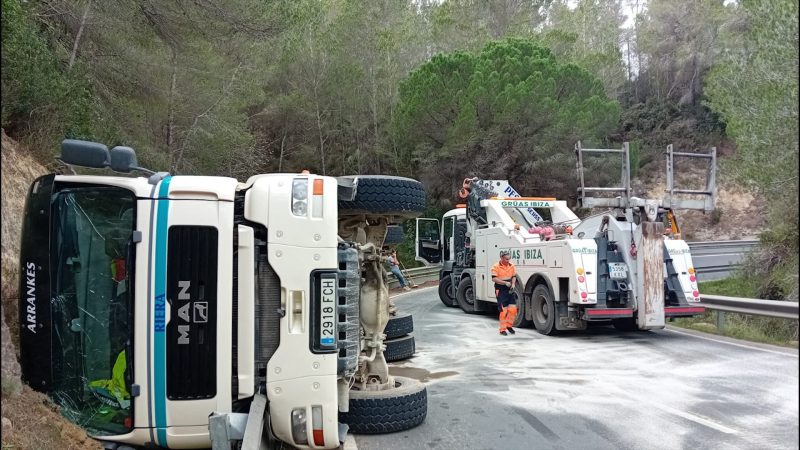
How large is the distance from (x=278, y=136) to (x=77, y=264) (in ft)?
111

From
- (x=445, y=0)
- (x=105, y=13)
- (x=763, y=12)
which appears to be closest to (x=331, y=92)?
(x=445, y=0)

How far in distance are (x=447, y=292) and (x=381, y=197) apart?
11.9m

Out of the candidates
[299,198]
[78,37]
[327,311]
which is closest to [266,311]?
[327,311]

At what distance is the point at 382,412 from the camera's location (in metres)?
5.51

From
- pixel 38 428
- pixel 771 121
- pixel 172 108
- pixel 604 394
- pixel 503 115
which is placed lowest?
pixel 604 394

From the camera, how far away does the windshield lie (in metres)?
3.94

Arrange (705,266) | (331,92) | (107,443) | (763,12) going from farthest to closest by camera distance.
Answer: (331,92)
(705,266)
(107,443)
(763,12)

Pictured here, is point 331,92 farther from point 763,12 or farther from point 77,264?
point 763,12

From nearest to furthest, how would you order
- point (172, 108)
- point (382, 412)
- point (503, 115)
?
point (382, 412) → point (172, 108) → point (503, 115)

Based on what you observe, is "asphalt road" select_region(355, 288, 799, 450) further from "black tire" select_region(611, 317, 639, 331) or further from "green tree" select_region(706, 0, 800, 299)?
"black tire" select_region(611, 317, 639, 331)

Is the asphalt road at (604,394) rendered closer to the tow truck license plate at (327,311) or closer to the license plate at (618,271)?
the license plate at (618,271)

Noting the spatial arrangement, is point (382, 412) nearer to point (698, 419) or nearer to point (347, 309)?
point (347, 309)

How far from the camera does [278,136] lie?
36.9m

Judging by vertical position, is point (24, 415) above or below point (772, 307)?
below
